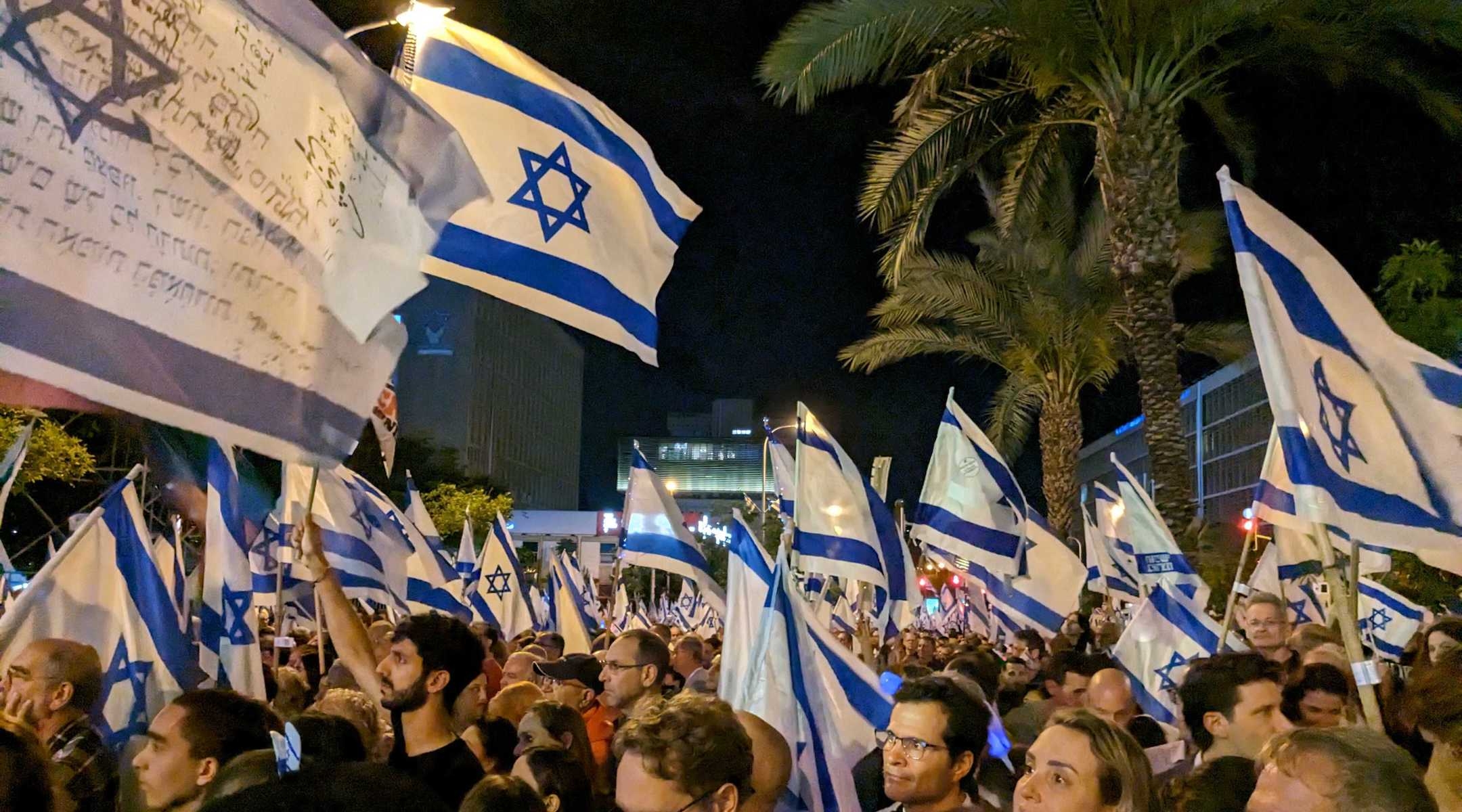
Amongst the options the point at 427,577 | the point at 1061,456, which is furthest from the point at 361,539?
the point at 1061,456

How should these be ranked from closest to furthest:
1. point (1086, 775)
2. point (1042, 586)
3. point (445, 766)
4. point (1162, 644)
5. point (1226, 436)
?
1. point (1086, 775)
2. point (445, 766)
3. point (1162, 644)
4. point (1042, 586)
5. point (1226, 436)

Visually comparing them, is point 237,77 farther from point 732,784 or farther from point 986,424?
point 986,424

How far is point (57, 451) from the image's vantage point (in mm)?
19438

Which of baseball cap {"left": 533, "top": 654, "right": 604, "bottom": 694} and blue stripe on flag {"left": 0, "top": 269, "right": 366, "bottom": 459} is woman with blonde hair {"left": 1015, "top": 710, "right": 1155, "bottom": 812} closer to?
blue stripe on flag {"left": 0, "top": 269, "right": 366, "bottom": 459}

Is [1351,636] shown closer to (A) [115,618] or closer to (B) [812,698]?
(B) [812,698]

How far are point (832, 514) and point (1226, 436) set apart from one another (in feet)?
148

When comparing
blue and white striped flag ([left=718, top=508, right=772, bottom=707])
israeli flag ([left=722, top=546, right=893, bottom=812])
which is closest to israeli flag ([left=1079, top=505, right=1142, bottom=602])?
blue and white striped flag ([left=718, top=508, right=772, bottom=707])

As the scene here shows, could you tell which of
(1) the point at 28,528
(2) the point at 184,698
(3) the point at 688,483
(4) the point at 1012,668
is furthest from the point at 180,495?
(3) the point at 688,483

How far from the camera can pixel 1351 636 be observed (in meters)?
4.17

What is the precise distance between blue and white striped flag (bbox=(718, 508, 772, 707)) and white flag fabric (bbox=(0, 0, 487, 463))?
Result: 149 inches

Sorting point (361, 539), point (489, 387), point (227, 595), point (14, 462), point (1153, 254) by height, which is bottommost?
point (227, 595)

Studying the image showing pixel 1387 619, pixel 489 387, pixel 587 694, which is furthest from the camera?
pixel 489 387

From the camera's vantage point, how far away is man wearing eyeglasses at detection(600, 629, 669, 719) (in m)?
5.74

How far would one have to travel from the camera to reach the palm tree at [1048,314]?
2144 centimetres
